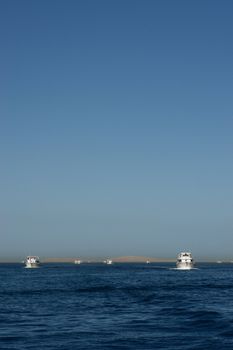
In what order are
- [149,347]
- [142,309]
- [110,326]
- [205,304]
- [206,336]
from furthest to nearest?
[205,304] → [142,309] → [110,326] → [206,336] → [149,347]

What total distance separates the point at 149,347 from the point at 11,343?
9907 mm

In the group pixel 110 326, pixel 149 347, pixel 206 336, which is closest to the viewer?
pixel 149 347

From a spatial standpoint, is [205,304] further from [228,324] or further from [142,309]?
[228,324]

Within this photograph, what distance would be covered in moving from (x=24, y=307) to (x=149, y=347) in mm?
28387

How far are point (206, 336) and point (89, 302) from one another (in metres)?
28.8

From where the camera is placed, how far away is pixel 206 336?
4322 cm

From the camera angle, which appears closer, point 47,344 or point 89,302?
point 47,344

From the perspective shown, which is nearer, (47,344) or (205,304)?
(47,344)

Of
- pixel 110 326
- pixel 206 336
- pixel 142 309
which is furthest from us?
pixel 142 309

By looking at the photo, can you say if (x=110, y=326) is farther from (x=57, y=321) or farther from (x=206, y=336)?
(x=206, y=336)

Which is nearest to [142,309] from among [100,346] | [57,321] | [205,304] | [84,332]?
[205,304]

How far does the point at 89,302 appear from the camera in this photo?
229ft

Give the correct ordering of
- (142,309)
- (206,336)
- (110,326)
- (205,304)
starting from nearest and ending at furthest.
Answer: (206,336) → (110,326) → (142,309) → (205,304)

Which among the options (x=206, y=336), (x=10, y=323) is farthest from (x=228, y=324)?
(x=10, y=323)
